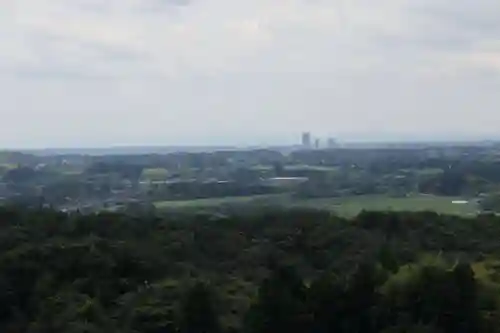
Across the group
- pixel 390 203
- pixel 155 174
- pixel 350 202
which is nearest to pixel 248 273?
pixel 390 203

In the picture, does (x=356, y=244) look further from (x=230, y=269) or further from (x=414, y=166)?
(x=414, y=166)

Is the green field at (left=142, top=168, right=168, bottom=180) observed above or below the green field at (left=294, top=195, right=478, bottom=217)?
above

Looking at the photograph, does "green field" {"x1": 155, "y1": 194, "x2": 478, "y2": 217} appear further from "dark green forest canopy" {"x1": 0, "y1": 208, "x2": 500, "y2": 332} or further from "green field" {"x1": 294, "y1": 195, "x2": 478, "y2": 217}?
"dark green forest canopy" {"x1": 0, "y1": 208, "x2": 500, "y2": 332}

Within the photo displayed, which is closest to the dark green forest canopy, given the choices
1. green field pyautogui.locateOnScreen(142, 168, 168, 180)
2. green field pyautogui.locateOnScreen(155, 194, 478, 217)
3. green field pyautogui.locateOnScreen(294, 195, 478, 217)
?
green field pyautogui.locateOnScreen(294, 195, 478, 217)

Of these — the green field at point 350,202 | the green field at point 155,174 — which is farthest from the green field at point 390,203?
the green field at point 155,174

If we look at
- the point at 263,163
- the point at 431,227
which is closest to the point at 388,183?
the point at 263,163

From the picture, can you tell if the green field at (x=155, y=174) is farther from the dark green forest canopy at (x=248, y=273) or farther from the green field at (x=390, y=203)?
the dark green forest canopy at (x=248, y=273)

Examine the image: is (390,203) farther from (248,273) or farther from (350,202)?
(248,273)

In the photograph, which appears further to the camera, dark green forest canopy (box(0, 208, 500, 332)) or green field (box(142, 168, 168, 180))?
green field (box(142, 168, 168, 180))

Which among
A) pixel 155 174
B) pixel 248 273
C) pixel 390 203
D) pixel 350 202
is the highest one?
pixel 248 273
